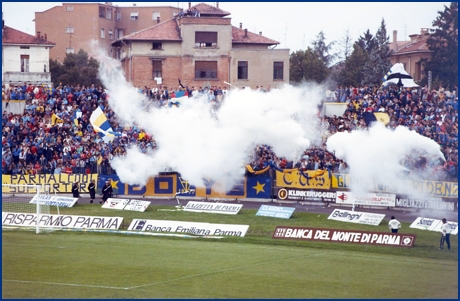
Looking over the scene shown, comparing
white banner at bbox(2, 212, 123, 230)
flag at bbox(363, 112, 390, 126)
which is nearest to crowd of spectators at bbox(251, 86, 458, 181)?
flag at bbox(363, 112, 390, 126)

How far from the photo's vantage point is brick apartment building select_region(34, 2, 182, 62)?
8212 centimetres

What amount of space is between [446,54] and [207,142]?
24920 millimetres

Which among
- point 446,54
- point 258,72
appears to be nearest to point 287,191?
point 258,72

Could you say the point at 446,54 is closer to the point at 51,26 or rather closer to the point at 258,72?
the point at 258,72

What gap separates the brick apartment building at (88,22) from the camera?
82125 mm

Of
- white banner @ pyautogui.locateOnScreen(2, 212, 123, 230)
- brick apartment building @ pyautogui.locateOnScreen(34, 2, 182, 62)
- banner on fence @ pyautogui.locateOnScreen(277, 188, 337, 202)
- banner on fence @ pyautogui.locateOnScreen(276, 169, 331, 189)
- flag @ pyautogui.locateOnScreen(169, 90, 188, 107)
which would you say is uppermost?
brick apartment building @ pyautogui.locateOnScreen(34, 2, 182, 62)

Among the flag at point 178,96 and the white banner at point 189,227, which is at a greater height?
the flag at point 178,96

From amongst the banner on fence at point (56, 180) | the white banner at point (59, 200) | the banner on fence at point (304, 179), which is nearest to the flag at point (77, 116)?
the banner on fence at point (56, 180)

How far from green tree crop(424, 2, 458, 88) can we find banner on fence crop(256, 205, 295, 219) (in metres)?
24.3

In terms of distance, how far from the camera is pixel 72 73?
79.6 meters

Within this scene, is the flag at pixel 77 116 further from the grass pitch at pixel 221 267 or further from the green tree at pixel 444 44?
the green tree at pixel 444 44

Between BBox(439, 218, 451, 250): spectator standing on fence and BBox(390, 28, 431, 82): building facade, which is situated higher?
BBox(390, 28, 431, 82): building facade

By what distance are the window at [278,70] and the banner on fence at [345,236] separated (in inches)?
1072

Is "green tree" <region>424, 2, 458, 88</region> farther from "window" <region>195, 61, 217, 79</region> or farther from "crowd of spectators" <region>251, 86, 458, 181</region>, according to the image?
"window" <region>195, 61, 217, 79</region>
